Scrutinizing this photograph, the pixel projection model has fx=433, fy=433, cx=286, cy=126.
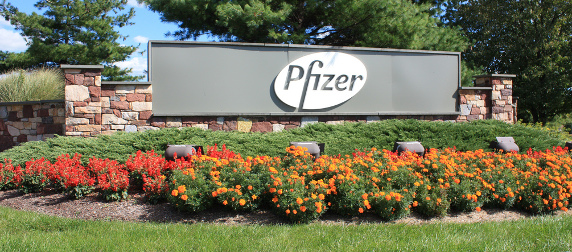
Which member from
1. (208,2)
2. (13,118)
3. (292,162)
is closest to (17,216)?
(292,162)

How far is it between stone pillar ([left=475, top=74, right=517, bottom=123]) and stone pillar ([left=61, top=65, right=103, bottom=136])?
9.08 metres

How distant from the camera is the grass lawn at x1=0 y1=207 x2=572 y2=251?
3.58 metres

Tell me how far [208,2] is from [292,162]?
32.4 feet

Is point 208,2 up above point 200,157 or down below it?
above

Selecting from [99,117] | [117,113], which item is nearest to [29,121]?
[99,117]

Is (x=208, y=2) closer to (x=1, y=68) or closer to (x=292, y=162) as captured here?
(x=292, y=162)

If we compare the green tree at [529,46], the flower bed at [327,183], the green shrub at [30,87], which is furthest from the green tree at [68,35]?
the green tree at [529,46]

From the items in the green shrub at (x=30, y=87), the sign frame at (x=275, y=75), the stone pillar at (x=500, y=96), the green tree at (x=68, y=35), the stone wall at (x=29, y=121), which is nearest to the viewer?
the sign frame at (x=275, y=75)

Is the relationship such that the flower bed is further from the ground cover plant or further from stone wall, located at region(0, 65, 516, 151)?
stone wall, located at region(0, 65, 516, 151)

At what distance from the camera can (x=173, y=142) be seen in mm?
7520

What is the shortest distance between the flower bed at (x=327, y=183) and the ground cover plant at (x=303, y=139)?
1039mm

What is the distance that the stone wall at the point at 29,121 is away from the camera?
9.01 metres

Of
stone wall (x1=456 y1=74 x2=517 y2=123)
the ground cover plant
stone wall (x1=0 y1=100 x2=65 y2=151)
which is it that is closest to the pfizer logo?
the ground cover plant

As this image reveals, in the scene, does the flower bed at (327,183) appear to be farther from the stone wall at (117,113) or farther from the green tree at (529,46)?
the green tree at (529,46)
